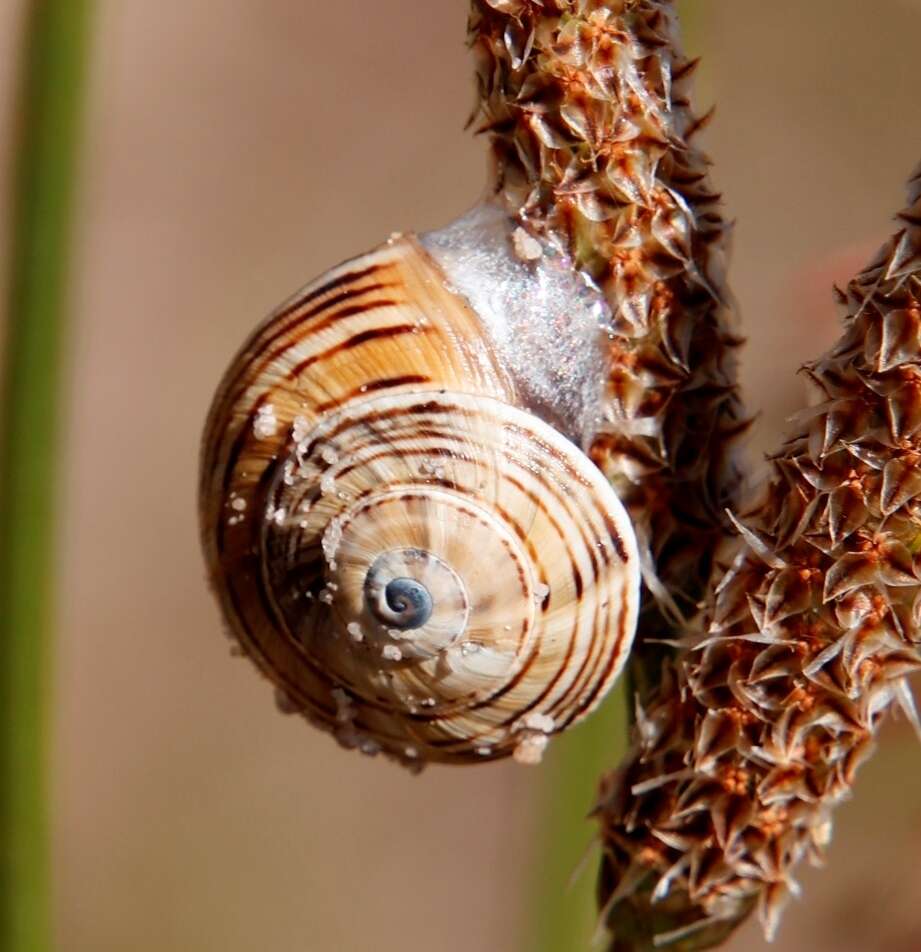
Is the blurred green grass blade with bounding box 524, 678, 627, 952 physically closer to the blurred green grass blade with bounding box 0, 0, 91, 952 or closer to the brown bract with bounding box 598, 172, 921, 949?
the brown bract with bounding box 598, 172, 921, 949

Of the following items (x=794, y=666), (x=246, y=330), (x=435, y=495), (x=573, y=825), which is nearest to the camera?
(x=794, y=666)

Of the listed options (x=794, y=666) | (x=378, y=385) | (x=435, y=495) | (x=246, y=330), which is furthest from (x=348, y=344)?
(x=246, y=330)

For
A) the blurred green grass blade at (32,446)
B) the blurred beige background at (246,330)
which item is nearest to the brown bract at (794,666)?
the blurred green grass blade at (32,446)

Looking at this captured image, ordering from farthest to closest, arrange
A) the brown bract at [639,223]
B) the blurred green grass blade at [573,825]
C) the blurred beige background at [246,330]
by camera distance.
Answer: the blurred beige background at [246,330], the blurred green grass blade at [573,825], the brown bract at [639,223]

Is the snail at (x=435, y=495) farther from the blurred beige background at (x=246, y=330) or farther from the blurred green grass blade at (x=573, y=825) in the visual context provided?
the blurred beige background at (x=246, y=330)

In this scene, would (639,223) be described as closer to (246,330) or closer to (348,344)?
(348,344)

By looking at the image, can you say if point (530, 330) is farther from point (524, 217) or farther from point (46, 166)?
point (46, 166)
